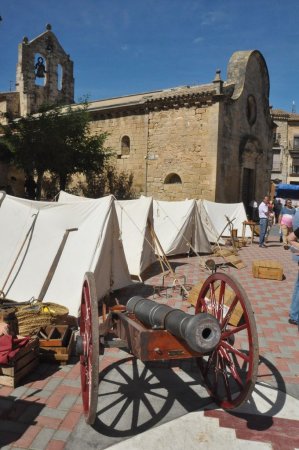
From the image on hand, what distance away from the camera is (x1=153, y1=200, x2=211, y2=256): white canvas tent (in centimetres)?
1059

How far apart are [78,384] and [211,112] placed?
45.4ft

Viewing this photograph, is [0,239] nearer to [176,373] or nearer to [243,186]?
[176,373]

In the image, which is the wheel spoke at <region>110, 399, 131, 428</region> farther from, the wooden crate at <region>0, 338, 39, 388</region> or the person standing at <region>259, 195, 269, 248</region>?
the person standing at <region>259, 195, 269, 248</region>

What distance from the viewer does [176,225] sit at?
35.0ft

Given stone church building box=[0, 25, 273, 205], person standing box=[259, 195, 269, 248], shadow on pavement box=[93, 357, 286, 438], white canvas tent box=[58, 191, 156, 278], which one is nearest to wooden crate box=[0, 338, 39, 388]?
shadow on pavement box=[93, 357, 286, 438]

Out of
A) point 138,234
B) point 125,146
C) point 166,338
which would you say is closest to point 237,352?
point 166,338

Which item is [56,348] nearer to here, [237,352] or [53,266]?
[53,266]

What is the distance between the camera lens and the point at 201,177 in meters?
16.0

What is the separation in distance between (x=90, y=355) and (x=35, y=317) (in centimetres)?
224

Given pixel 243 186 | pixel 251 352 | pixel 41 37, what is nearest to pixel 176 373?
pixel 251 352

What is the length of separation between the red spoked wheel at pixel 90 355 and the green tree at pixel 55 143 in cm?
1400

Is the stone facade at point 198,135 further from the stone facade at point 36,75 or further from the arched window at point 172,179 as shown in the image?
the stone facade at point 36,75

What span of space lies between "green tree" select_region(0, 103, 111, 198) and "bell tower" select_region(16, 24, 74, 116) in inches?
306

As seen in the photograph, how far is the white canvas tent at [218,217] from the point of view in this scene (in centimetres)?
1256
